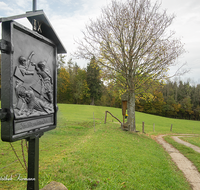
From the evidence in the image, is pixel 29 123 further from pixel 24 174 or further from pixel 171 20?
pixel 171 20

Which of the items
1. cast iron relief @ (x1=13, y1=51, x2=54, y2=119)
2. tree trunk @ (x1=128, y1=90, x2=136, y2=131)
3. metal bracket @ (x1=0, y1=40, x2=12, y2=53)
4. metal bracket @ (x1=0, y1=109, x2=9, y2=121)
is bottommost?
tree trunk @ (x1=128, y1=90, x2=136, y2=131)

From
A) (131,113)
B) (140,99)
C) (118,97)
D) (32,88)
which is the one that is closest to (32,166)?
(32,88)

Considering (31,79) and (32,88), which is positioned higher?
(31,79)

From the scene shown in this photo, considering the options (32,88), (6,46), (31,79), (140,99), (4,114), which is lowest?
(140,99)

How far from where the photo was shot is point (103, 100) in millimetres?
48562

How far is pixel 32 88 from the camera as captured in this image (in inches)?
103

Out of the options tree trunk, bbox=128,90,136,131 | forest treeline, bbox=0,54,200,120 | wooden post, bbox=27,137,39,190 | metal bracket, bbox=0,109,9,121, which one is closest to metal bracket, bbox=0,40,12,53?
metal bracket, bbox=0,109,9,121

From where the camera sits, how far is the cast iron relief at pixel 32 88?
2.34 metres

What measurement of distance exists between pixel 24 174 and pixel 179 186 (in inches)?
201

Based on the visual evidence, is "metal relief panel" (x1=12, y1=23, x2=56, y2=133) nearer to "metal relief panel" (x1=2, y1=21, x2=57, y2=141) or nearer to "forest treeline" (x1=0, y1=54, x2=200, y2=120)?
"metal relief panel" (x1=2, y1=21, x2=57, y2=141)

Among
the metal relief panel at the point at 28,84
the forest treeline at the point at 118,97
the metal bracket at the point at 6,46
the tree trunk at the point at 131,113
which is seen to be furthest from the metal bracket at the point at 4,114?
the forest treeline at the point at 118,97

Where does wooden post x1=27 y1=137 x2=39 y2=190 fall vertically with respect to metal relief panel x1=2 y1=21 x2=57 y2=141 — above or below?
below

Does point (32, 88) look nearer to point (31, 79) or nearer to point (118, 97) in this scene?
point (31, 79)

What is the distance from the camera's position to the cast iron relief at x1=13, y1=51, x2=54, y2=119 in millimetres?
2336
